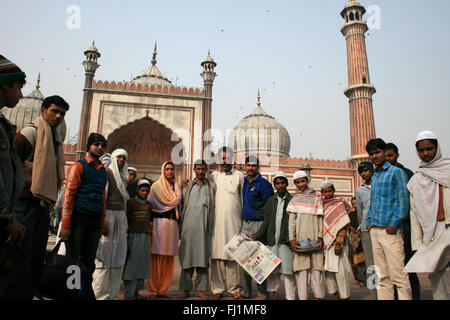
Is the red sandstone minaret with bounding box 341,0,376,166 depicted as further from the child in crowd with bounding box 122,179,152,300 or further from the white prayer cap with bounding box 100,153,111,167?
the white prayer cap with bounding box 100,153,111,167

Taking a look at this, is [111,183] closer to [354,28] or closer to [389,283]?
[389,283]

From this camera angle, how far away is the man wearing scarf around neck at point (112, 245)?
266 centimetres

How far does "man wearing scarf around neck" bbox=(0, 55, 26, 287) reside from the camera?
134 centimetres

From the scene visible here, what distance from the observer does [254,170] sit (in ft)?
10.8

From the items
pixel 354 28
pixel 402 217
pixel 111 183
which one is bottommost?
pixel 402 217

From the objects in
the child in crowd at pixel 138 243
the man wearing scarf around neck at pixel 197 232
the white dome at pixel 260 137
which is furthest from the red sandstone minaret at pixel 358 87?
the child in crowd at pixel 138 243

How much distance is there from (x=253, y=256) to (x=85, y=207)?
1468mm

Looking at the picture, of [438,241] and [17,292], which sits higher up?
[438,241]

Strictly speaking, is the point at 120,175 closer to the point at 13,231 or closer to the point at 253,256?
A: the point at 253,256

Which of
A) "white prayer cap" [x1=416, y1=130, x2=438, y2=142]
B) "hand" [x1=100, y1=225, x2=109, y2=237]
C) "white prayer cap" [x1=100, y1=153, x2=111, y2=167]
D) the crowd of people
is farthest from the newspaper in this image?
"white prayer cap" [x1=416, y1=130, x2=438, y2=142]

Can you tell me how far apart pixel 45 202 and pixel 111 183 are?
1.05 m

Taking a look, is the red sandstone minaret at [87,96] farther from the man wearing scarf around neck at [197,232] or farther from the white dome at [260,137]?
the man wearing scarf around neck at [197,232]
